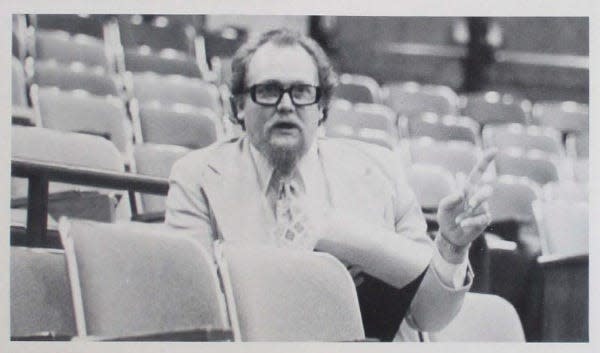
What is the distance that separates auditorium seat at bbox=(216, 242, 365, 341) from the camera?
43.8 inches

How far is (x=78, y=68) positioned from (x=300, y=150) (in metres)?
0.89

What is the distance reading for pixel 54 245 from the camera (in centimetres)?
125

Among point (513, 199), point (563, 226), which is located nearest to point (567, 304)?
point (563, 226)

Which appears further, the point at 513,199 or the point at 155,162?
the point at 513,199

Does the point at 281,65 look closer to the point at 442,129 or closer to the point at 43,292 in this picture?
the point at 43,292

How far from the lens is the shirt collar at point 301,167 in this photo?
1314mm

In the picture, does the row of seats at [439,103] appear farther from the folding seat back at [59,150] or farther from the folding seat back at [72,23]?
the folding seat back at [59,150]

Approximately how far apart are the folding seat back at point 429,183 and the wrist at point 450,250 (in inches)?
9.6

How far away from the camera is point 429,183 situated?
5.25 feet

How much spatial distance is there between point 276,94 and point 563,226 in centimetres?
50

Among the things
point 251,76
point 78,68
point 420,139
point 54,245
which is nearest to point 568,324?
point 251,76

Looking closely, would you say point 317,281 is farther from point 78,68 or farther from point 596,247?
point 78,68

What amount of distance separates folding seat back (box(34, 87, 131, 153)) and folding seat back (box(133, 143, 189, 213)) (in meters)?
0.12

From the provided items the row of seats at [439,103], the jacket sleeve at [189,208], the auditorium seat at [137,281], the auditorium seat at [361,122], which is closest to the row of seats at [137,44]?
the auditorium seat at [361,122]
